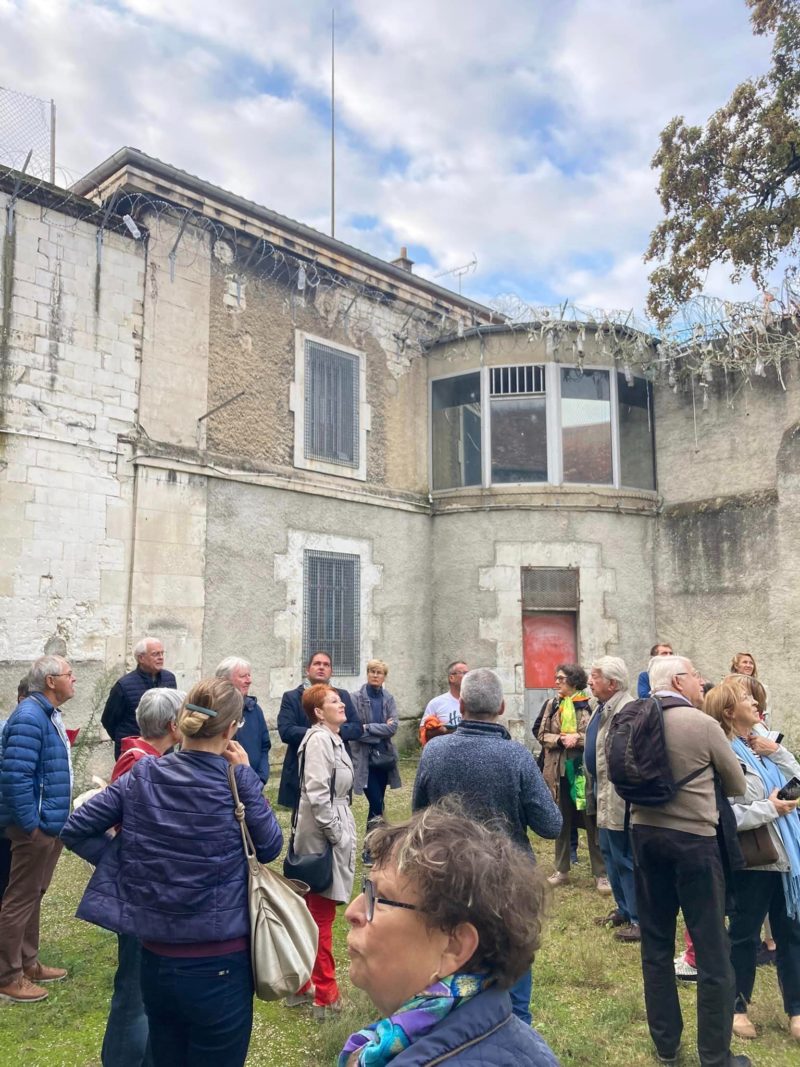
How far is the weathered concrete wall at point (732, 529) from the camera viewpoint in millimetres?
10594

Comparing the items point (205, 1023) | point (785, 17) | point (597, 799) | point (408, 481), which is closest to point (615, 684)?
point (597, 799)

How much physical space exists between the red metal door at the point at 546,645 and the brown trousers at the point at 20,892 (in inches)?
322

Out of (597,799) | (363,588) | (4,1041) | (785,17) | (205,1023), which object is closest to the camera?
(205,1023)

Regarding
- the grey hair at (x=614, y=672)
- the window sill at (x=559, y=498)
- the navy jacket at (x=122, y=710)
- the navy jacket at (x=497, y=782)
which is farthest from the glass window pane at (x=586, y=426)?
the navy jacket at (x=497, y=782)

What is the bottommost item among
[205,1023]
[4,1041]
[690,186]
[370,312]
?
[4,1041]

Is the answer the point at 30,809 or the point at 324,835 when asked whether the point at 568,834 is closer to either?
the point at 324,835

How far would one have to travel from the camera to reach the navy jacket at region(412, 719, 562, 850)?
363cm

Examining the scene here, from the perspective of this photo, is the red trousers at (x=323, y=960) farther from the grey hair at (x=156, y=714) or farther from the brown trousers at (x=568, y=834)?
the brown trousers at (x=568, y=834)

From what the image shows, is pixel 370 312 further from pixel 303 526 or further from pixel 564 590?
pixel 564 590

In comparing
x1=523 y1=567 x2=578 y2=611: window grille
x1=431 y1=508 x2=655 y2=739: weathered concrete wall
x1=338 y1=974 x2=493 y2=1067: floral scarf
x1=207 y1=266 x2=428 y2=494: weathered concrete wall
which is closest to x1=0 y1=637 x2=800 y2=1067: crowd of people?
x1=338 y1=974 x2=493 y2=1067: floral scarf

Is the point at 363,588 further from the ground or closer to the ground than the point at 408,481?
closer to the ground

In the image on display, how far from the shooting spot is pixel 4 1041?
3.78 metres

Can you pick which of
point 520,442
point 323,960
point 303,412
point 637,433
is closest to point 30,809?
point 323,960

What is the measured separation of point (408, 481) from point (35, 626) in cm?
590
